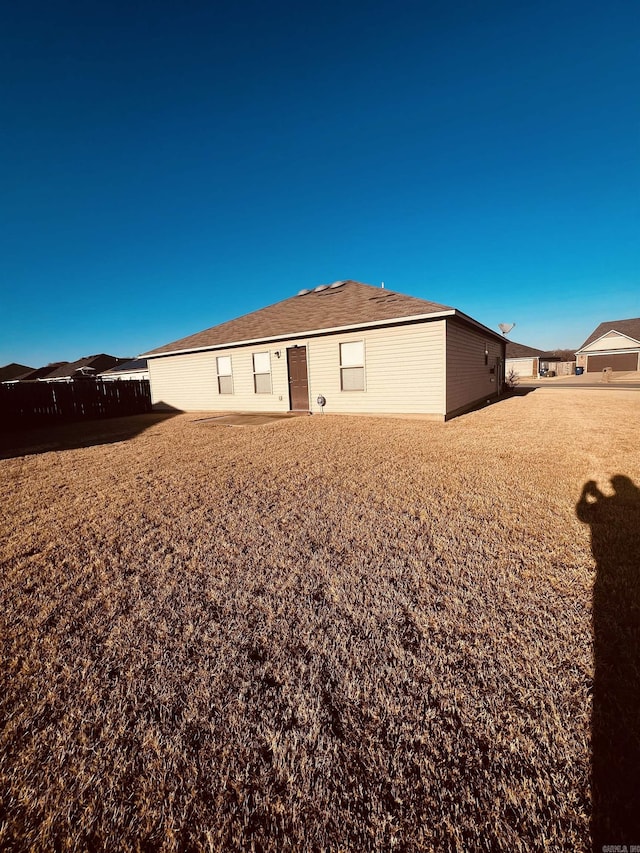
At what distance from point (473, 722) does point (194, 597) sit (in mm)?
1705

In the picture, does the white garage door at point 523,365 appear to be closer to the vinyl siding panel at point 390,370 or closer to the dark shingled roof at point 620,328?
the dark shingled roof at point 620,328

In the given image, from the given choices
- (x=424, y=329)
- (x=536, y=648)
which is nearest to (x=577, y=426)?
(x=424, y=329)

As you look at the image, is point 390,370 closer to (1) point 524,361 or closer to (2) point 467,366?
(2) point 467,366

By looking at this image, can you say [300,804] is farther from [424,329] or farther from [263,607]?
[424,329]

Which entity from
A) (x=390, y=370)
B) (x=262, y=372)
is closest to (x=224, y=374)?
(x=262, y=372)

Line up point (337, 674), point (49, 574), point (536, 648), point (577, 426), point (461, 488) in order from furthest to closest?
point (577, 426)
point (461, 488)
point (49, 574)
point (536, 648)
point (337, 674)

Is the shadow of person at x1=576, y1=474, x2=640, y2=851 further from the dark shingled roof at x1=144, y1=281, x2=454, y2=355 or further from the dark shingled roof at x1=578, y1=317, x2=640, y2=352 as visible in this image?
the dark shingled roof at x1=578, y1=317, x2=640, y2=352

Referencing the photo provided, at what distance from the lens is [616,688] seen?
5.06ft

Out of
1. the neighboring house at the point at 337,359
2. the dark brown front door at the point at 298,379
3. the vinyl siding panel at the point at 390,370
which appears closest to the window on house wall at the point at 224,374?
the neighboring house at the point at 337,359

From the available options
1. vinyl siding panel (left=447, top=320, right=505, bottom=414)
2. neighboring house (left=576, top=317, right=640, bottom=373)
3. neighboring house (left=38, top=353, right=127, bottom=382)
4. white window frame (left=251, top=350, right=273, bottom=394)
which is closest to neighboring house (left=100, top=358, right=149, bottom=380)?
neighboring house (left=38, top=353, right=127, bottom=382)

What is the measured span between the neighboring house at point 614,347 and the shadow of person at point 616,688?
149ft

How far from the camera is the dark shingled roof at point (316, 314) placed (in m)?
9.67

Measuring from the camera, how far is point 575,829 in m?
1.11

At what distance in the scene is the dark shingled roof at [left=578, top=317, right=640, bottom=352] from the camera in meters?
35.9
